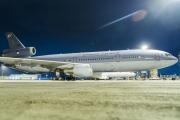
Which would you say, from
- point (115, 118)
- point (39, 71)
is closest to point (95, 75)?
point (39, 71)

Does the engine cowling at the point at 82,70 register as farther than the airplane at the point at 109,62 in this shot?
No

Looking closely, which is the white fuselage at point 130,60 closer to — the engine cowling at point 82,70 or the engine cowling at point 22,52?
the engine cowling at point 82,70

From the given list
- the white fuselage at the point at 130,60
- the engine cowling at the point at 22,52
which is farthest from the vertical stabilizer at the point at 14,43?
the white fuselage at the point at 130,60

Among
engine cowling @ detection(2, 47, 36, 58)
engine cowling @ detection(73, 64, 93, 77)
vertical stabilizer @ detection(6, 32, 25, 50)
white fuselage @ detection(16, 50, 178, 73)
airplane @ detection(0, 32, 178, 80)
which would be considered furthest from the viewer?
vertical stabilizer @ detection(6, 32, 25, 50)

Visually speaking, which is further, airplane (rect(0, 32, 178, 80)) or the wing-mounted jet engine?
the wing-mounted jet engine

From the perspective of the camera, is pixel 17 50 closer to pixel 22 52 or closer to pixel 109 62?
pixel 22 52

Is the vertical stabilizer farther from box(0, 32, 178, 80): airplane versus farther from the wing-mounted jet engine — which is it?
box(0, 32, 178, 80): airplane

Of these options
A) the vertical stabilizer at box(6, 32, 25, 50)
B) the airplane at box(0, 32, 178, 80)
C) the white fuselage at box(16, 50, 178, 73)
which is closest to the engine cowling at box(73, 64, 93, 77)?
the airplane at box(0, 32, 178, 80)

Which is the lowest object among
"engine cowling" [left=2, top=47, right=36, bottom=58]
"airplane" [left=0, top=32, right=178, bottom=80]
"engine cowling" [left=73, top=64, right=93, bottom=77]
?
"engine cowling" [left=73, top=64, right=93, bottom=77]

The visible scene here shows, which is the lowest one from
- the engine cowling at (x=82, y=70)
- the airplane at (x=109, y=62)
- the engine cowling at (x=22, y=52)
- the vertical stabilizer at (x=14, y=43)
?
the engine cowling at (x=82, y=70)

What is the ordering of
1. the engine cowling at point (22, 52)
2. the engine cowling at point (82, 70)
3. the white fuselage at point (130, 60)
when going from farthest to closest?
1. the engine cowling at point (22, 52)
2. the white fuselage at point (130, 60)
3. the engine cowling at point (82, 70)

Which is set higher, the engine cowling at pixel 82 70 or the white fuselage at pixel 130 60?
the white fuselage at pixel 130 60

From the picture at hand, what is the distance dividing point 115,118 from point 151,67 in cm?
1859

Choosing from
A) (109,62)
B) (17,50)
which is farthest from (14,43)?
(109,62)
